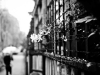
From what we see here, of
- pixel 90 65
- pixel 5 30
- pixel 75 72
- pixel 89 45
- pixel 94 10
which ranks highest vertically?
pixel 5 30

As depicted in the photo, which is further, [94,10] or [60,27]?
[60,27]

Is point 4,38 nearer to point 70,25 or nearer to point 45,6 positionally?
point 45,6

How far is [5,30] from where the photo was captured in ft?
74.2

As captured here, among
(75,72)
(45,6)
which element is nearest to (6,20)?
(45,6)

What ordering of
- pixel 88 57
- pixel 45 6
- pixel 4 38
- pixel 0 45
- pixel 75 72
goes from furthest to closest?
pixel 4 38, pixel 0 45, pixel 45 6, pixel 75 72, pixel 88 57

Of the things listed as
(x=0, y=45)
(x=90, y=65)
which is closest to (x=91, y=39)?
(x=90, y=65)

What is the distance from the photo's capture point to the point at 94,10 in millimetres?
1167

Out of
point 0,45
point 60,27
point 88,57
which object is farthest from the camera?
point 0,45

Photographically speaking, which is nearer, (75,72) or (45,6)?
(75,72)

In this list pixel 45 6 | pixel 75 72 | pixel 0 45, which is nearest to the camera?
pixel 75 72

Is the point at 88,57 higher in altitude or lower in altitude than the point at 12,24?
lower

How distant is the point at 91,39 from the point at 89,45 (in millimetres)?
118

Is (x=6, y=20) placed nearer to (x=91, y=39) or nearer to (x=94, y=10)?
(x=91, y=39)

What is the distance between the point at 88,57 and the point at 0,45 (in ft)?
61.7
